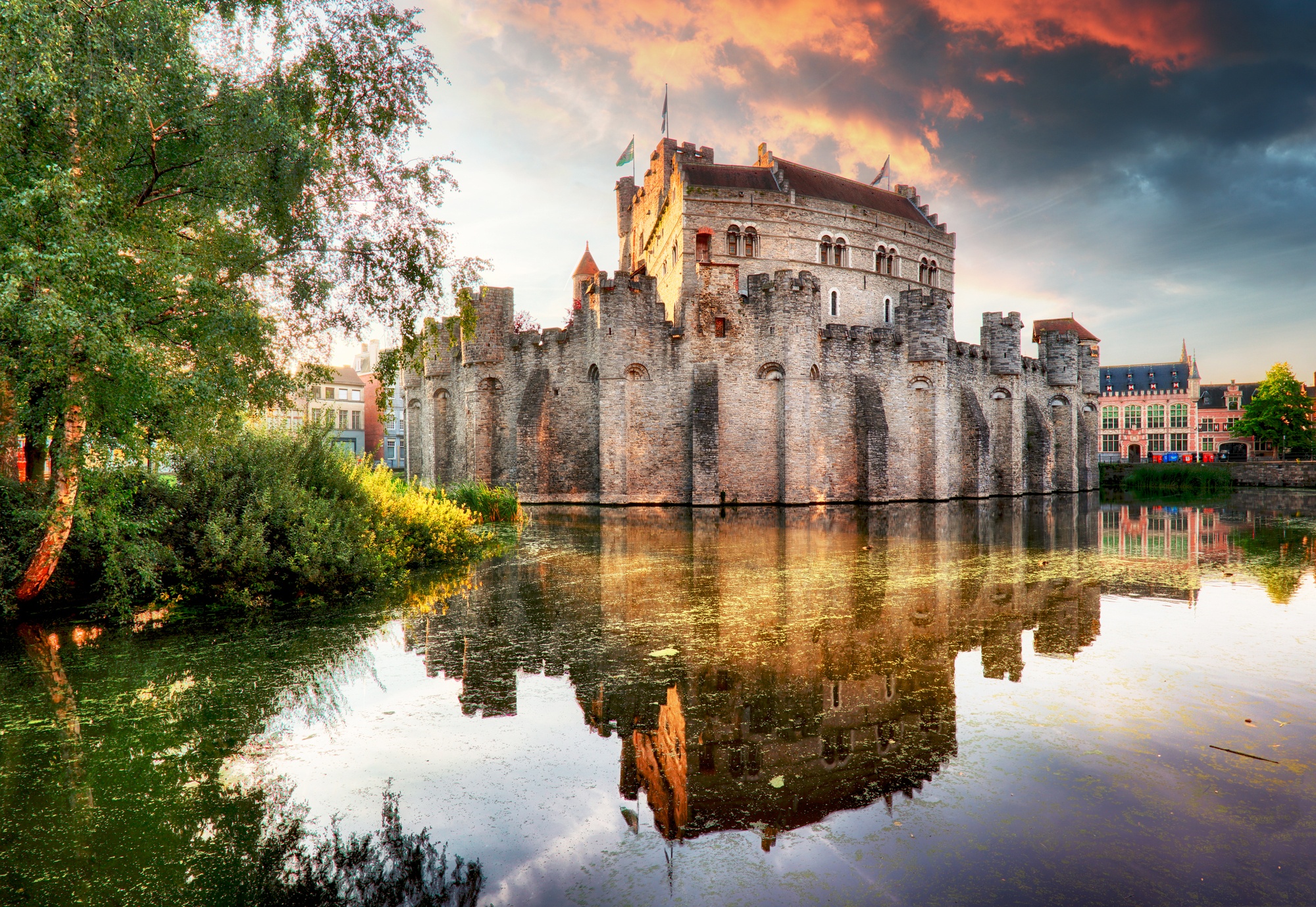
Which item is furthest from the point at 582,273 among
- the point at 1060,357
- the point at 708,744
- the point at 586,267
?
the point at 708,744

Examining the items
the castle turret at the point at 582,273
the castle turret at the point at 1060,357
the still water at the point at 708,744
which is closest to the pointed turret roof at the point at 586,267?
the castle turret at the point at 582,273

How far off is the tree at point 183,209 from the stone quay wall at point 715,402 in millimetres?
12706

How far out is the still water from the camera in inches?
116

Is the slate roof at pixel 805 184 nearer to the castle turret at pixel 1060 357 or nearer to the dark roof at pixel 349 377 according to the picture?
the castle turret at pixel 1060 357

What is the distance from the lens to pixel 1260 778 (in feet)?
12.0

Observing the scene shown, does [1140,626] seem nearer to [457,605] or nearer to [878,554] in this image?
[878,554]

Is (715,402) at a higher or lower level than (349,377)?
lower

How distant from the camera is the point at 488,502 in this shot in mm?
17875

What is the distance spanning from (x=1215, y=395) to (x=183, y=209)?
86.5 m

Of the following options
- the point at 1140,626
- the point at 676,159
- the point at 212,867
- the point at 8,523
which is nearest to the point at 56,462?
the point at 8,523

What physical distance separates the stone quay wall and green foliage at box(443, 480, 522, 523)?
596 cm

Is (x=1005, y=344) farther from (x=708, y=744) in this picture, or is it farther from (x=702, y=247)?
(x=708, y=744)

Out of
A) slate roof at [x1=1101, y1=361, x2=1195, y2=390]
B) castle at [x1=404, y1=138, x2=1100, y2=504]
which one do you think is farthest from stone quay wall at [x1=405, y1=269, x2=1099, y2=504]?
slate roof at [x1=1101, y1=361, x2=1195, y2=390]

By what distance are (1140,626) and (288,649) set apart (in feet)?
27.8
